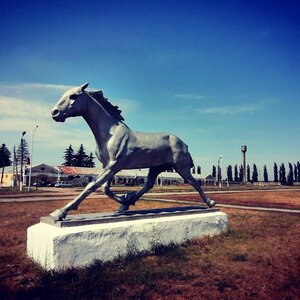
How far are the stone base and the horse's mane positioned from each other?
2276mm

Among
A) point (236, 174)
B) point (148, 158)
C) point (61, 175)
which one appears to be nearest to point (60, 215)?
point (148, 158)

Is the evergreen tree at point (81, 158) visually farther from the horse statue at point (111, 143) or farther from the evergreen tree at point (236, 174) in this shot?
the horse statue at point (111, 143)

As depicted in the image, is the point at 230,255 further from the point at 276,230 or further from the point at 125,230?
the point at 276,230

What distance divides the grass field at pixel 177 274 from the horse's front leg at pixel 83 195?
979mm

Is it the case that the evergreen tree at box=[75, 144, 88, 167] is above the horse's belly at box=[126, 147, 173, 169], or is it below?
above

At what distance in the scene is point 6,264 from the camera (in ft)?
19.1

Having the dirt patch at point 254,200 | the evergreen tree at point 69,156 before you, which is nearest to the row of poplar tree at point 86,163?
the evergreen tree at point 69,156

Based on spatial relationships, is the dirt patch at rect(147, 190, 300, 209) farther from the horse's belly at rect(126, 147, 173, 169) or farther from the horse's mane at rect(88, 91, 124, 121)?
the horse's mane at rect(88, 91, 124, 121)

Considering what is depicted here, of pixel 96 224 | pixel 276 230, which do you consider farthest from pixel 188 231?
pixel 276 230

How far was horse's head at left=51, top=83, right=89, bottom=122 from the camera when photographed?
6.32 m

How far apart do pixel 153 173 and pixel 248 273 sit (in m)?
3.57

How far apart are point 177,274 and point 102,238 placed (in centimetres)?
154

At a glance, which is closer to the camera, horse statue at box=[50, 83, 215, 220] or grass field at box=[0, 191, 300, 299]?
grass field at box=[0, 191, 300, 299]

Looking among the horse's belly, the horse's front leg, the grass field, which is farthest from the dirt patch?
the horse's front leg
